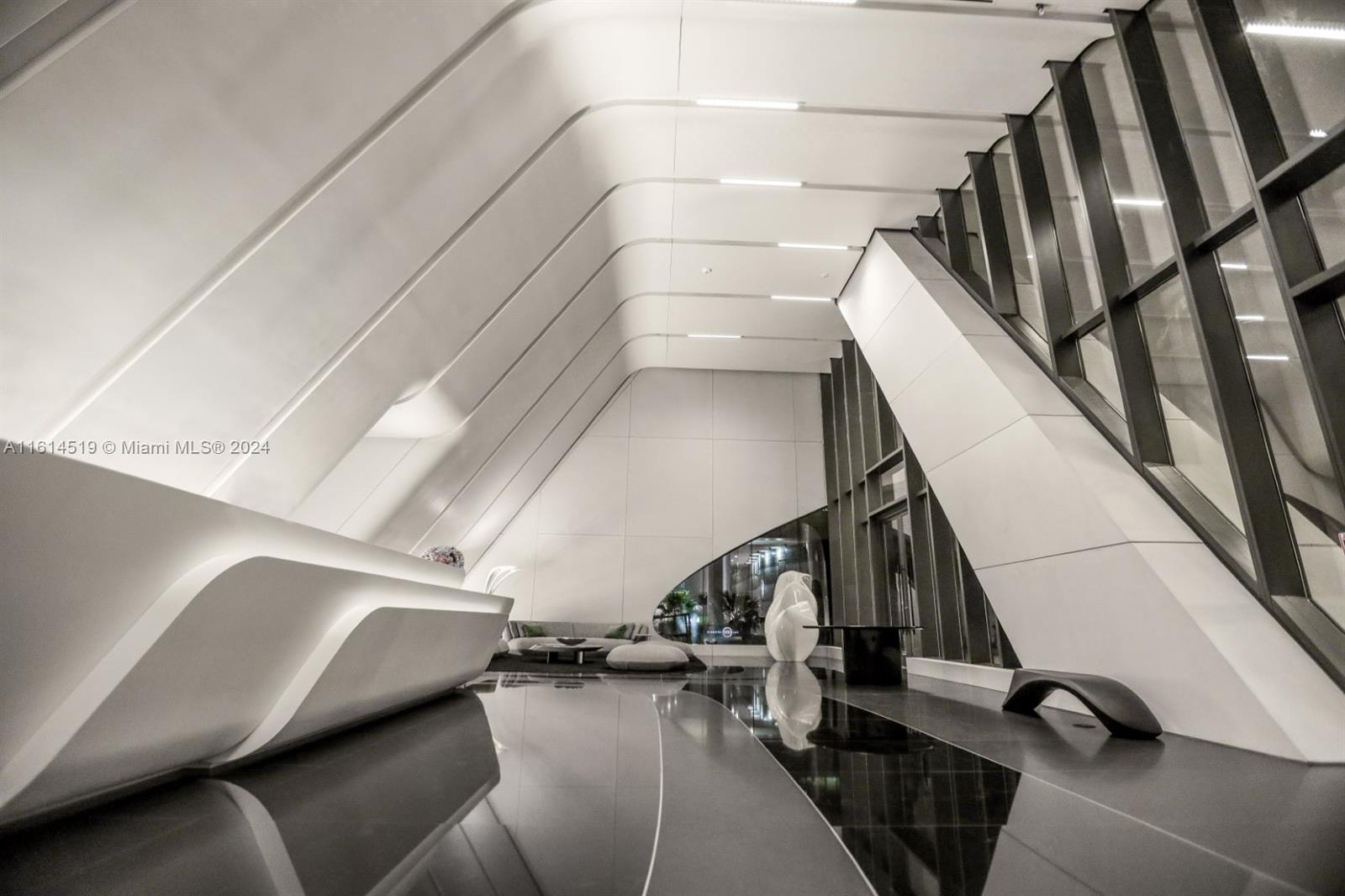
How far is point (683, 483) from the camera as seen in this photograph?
49.0 ft

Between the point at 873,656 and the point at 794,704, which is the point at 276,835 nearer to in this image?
the point at 794,704

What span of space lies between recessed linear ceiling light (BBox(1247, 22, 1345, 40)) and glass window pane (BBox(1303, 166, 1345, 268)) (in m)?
0.71

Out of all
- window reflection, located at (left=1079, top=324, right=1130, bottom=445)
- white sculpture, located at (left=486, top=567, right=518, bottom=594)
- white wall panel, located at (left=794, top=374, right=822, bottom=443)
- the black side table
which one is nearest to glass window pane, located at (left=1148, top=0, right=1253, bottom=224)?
window reflection, located at (left=1079, top=324, right=1130, bottom=445)

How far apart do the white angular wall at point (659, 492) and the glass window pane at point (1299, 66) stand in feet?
36.4

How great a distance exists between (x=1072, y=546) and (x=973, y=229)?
14.3 ft

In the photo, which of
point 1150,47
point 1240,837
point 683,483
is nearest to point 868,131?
point 1150,47

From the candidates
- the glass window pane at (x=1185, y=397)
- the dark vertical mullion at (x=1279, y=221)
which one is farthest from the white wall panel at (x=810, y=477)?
the dark vertical mullion at (x=1279, y=221)

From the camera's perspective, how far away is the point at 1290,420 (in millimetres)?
4152

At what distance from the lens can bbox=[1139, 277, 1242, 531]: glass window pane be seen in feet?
15.5

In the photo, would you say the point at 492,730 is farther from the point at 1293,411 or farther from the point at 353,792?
the point at 1293,411

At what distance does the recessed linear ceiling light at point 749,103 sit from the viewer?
6.94 metres

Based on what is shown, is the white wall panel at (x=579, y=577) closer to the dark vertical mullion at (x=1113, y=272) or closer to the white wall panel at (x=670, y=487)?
the white wall panel at (x=670, y=487)

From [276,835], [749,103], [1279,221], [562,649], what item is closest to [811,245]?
[749,103]

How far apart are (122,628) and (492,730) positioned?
2.28m
